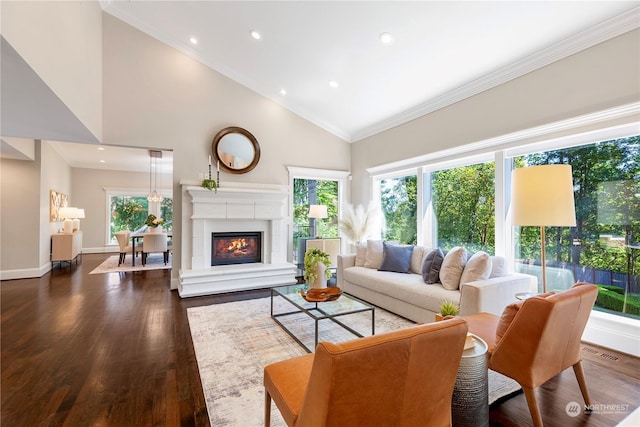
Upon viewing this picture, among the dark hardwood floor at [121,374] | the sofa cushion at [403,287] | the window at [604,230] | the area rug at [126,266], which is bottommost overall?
the dark hardwood floor at [121,374]

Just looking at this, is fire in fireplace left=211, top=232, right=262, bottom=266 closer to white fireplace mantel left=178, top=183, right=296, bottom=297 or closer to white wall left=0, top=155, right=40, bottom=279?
white fireplace mantel left=178, top=183, right=296, bottom=297

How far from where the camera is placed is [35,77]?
2203mm

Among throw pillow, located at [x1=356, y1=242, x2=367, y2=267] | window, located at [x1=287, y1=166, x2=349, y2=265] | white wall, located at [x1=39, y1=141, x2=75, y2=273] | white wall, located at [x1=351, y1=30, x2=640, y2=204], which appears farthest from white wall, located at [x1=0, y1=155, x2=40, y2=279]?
white wall, located at [x1=351, y1=30, x2=640, y2=204]

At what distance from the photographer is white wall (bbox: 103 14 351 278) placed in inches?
175

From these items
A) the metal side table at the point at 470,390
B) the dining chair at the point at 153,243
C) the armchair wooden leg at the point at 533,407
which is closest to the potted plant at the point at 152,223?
the dining chair at the point at 153,243

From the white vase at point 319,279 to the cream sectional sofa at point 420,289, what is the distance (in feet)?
3.03

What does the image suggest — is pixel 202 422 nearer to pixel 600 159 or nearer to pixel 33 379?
pixel 33 379

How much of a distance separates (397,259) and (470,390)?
2.64m

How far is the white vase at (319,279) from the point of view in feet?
10.5

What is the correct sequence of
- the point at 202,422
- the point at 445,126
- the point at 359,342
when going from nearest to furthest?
the point at 359,342 < the point at 202,422 < the point at 445,126

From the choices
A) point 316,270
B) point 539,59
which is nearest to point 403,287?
point 316,270

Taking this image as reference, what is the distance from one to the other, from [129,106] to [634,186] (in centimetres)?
633

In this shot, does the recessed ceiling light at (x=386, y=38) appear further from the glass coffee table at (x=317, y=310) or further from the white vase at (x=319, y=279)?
the glass coffee table at (x=317, y=310)

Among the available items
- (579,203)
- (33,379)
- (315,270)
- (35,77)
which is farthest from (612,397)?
(35,77)
